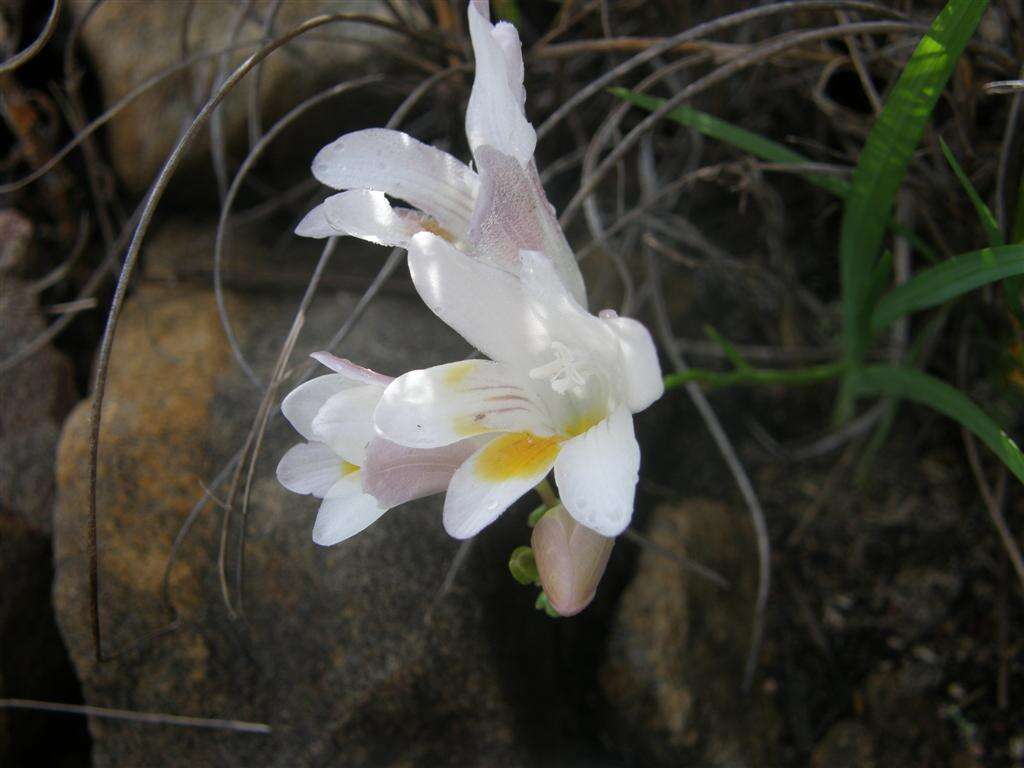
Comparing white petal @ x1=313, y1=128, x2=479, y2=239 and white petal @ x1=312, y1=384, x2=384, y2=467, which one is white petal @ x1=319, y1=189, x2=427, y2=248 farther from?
white petal @ x1=312, y1=384, x2=384, y2=467

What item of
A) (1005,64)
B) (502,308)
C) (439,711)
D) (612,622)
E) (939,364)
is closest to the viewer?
(502,308)

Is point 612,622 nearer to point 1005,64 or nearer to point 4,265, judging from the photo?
point 1005,64

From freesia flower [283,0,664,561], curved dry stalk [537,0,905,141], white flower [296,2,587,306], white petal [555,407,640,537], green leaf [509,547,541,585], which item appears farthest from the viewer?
curved dry stalk [537,0,905,141]

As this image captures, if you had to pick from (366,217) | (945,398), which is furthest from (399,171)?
(945,398)

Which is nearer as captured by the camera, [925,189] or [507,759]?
[507,759]

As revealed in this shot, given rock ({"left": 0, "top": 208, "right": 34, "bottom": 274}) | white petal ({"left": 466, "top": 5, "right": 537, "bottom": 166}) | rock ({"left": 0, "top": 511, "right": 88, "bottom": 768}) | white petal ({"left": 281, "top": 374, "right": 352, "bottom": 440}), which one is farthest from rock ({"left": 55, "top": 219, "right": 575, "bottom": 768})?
white petal ({"left": 466, "top": 5, "right": 537, "bottom": 166})

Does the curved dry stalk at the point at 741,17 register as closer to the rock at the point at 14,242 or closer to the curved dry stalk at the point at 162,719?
the curved dry stalk at the point at 162,719

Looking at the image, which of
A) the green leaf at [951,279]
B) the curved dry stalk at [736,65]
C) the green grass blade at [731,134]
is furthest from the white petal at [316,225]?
the green leaf at [951,279]

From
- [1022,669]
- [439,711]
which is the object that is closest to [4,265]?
[439,711]
